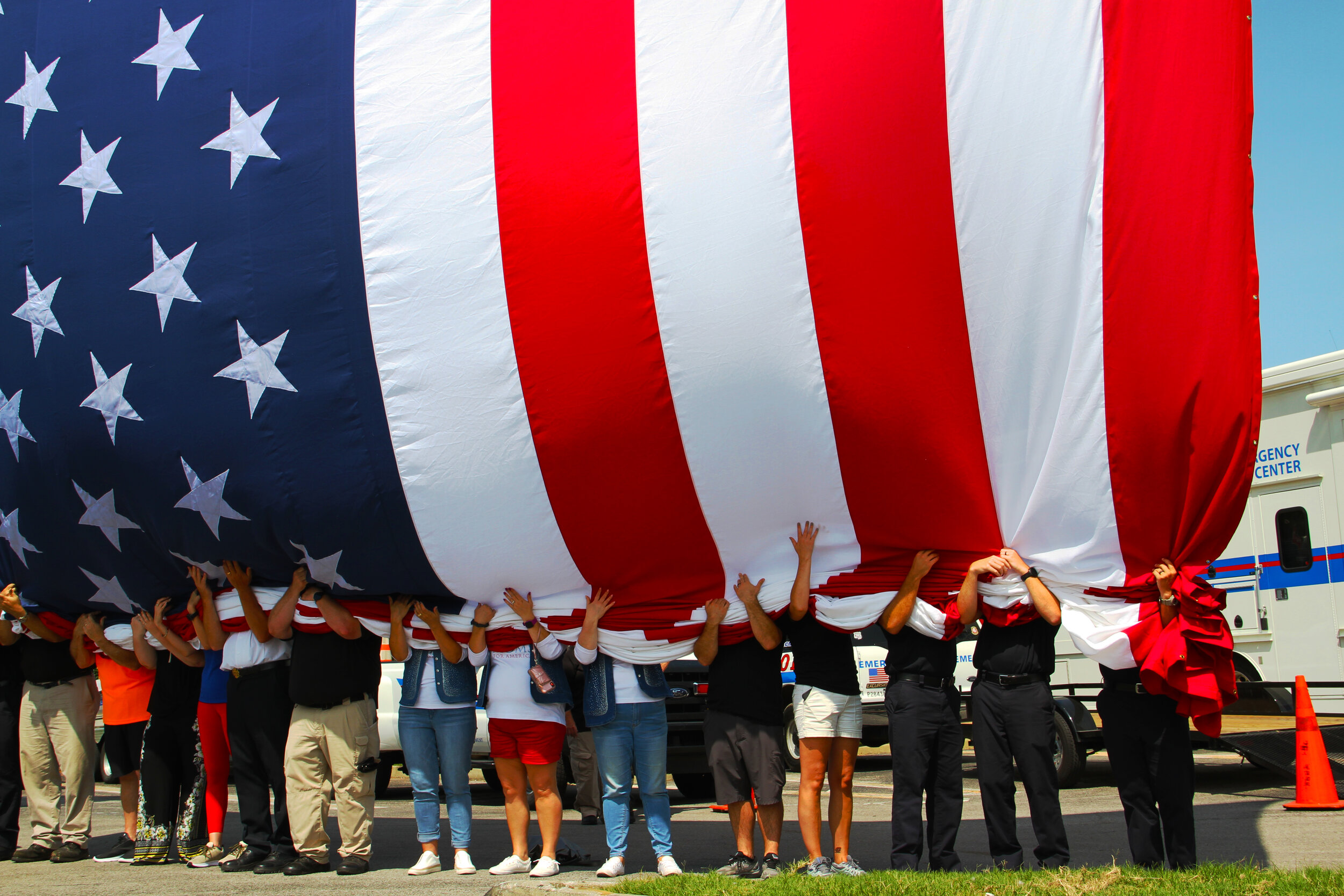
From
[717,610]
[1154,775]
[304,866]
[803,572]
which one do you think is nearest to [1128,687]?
[1154,775]

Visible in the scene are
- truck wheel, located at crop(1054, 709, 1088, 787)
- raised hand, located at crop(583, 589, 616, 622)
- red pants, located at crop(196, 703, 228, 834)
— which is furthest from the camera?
truck wheel, located at crop(1054, 709, 1088, 787)

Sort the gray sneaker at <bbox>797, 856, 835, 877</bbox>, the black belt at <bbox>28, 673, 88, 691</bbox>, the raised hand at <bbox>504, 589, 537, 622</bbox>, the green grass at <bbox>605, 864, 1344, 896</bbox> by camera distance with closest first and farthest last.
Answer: the green grass at <bbox>605, 864, 1344, 896</bbox>
the gray sneaker at <bbox>797, 856, 835, 877</bbox>
the raised hand at <bbox>504, 589, 537, 622</bbox>
the black belt at <bbox>28, 673, 88, 691</bbox>

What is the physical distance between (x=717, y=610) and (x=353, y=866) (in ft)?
8.44

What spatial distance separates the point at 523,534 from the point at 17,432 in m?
3.33

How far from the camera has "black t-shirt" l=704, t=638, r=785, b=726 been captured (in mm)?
6160

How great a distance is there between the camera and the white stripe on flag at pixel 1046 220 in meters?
5.41

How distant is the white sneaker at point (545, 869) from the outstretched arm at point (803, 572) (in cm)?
183

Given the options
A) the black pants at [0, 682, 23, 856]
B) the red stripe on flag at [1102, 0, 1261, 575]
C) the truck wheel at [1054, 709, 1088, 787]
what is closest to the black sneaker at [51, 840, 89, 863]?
the black pants at [0, 682, 23, 856]

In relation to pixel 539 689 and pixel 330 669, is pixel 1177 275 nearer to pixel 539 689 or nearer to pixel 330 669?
pixel 539 689

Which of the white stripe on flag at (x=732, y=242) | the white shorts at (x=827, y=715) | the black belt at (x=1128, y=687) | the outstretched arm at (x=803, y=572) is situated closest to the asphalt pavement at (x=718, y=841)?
the black belt at (x=1128, y=687)

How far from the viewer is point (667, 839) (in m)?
6.14

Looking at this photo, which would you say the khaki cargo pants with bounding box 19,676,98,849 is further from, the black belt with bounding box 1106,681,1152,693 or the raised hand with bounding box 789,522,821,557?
the black belt with bounding box 1106,681,1152,693

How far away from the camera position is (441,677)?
Answer: 22.1 ft

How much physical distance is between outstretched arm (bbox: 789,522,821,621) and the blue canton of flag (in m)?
1.98
